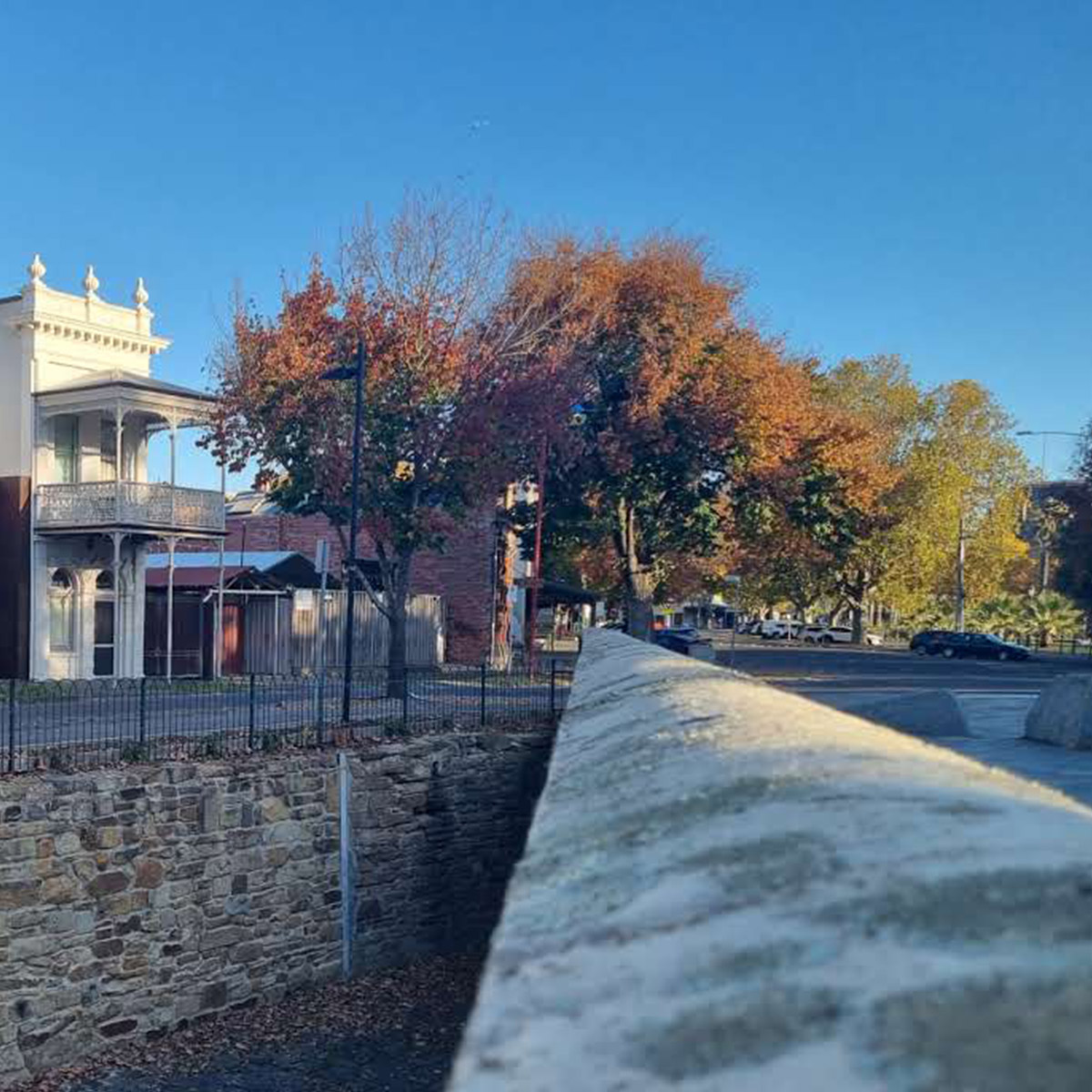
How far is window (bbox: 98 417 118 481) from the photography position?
27.0m

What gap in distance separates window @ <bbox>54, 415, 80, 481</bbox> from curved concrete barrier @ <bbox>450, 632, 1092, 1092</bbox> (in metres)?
26.9

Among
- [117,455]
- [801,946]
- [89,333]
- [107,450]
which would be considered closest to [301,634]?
[107,450]

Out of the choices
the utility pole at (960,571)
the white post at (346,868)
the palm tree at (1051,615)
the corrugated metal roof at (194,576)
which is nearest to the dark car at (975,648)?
the utility pole at (960,571)

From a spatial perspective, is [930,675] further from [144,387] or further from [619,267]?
[144,387]

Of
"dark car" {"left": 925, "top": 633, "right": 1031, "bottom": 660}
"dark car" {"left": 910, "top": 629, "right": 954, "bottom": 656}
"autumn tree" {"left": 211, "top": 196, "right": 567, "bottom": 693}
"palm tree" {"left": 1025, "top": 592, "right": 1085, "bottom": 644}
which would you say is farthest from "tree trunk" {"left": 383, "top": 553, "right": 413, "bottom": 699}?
"palm tree" {"left": 1025, "top": 592, "right": 1085, "bottom": 644}

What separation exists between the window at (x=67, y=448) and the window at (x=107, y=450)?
57 centimetres

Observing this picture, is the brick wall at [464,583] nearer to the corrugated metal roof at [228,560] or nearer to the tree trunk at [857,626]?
the corrugated metal roof at [228,560]

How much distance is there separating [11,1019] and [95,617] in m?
16.2

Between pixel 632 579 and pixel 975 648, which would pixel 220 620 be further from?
pixel 975 648

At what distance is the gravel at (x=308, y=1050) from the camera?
A: 1189 cm

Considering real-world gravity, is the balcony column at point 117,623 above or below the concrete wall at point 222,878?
above

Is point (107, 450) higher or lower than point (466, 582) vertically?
higher

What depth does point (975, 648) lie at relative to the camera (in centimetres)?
5356

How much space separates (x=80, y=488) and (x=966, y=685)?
79.8 ft
